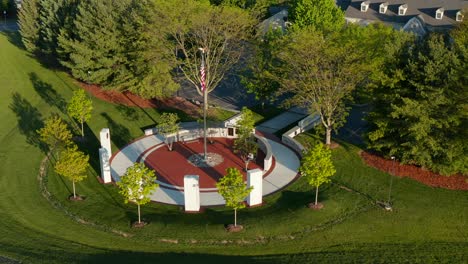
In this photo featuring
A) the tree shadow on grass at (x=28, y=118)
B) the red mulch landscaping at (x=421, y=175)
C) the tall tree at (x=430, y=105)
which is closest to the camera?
the tall tree at (x=430, y=105)

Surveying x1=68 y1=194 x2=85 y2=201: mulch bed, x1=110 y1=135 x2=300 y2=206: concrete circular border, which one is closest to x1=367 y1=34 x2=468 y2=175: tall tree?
x1=110 y1=135 x2=300 y2=206: concrete circular border

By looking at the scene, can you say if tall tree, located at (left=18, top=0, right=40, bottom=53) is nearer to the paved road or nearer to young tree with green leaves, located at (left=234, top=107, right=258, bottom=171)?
the paved road

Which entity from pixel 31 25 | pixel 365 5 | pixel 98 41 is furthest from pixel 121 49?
pixel 365 5

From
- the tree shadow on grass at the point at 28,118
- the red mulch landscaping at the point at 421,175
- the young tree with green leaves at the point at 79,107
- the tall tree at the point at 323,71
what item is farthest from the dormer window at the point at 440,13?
the tree shadow on grass at the point at 28,118

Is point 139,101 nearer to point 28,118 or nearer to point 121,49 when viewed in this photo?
point 121,49

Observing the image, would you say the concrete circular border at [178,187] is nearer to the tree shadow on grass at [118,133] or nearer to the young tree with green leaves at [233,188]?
the tree shadow on grass at [118,133]
